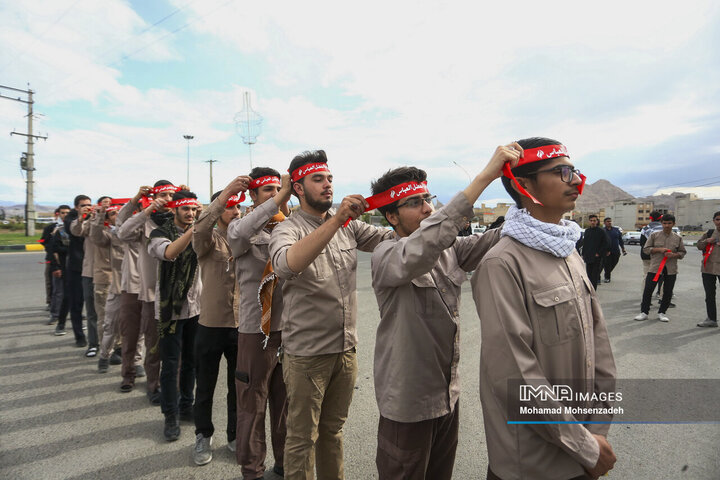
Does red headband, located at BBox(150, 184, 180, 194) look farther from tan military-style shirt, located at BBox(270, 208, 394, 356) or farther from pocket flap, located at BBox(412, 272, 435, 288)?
pocket flap, located at BBox(412, 272, 435, 288)

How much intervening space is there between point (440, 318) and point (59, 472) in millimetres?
3201

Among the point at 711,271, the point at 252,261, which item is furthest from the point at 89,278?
the point at 711,271

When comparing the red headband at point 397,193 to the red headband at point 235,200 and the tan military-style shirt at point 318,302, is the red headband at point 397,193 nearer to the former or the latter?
the tan military-style shirt at point 318,302

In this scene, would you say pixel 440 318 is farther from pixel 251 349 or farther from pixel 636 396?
pixel 636 396

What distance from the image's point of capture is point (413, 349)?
2.00m

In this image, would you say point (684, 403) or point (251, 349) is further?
point (684, 403)

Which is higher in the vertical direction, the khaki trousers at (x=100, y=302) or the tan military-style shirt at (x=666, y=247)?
the tan military-style shirt at (x=666, y=247)

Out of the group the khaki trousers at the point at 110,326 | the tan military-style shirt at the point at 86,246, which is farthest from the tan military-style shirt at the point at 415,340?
the tan military-style shirt at the point at 86,246

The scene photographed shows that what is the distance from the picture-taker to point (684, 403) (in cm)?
395

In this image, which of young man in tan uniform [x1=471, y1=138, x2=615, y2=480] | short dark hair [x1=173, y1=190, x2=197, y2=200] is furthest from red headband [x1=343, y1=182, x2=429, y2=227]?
short dark hair [x1=173, y1=190, x2=197, y2=200]

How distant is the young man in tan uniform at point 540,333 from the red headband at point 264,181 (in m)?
1.97

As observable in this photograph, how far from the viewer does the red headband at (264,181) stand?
3129 mm

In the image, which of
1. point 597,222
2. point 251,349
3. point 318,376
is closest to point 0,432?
point 251,349

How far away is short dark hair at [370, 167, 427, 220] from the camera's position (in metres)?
2.15
